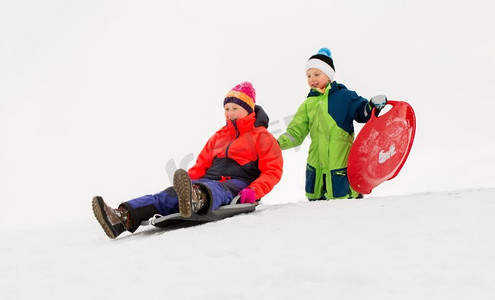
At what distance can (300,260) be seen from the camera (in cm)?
203

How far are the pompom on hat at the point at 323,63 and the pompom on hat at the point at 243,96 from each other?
64 cm

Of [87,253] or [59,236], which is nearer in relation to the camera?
[87,253]

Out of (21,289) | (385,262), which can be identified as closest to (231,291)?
(385,262)

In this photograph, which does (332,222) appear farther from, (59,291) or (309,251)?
(59,291)

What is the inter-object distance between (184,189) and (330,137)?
147 cm

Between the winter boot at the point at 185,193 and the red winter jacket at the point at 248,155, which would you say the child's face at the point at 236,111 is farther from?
the winter boot at the point at 185,193

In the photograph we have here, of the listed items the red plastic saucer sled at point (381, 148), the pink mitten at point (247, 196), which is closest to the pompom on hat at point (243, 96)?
the pink mitten at point (247, 196)

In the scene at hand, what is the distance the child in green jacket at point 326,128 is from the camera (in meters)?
3.83

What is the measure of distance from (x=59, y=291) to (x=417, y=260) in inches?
54.9

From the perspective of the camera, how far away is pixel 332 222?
8.49ft

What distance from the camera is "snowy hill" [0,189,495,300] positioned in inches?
69.9

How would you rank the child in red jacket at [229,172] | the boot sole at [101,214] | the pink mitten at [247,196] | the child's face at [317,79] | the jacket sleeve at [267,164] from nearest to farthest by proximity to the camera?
the boot sole at [101,214] < the child in red jacket at [229,172] < the pink mitten at [247,196] < the jacket sleeve at [267,164] < the child's face at [317,79]

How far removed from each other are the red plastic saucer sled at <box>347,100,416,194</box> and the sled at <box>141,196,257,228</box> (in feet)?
3.03

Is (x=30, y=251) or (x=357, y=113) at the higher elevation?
(x=357, y=113)
